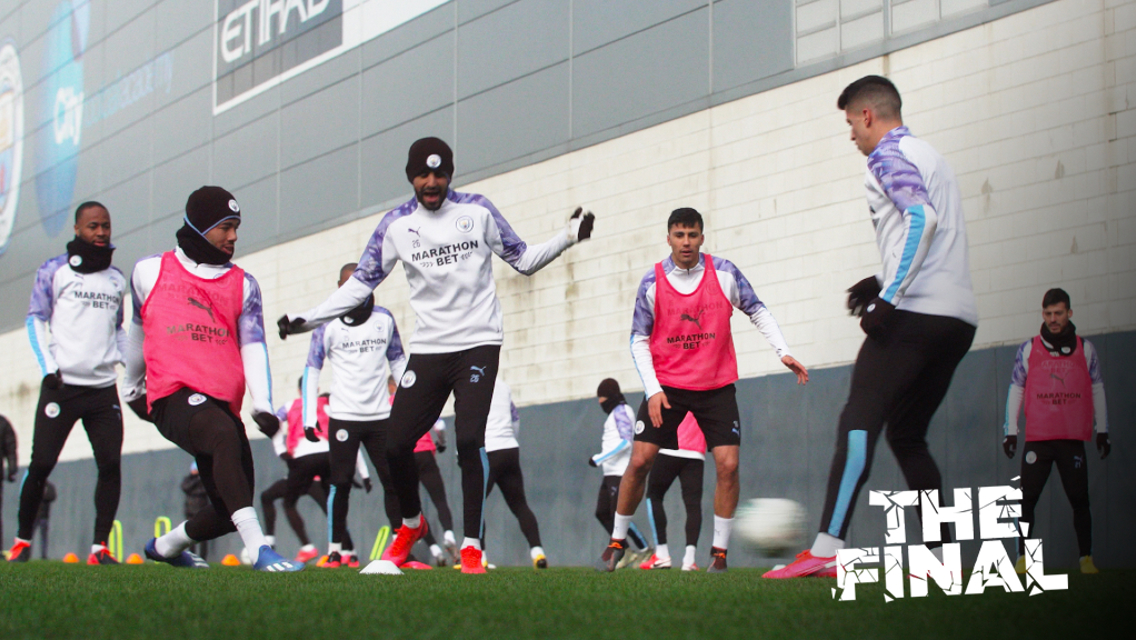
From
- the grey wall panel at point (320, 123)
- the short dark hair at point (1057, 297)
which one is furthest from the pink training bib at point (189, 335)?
the grey wall panel at point (320, 123)

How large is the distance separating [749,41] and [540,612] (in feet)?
32.2

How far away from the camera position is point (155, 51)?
959 inches

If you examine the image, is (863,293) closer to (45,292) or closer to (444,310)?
(444,310)

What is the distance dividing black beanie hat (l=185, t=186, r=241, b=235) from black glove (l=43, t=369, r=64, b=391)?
293cm

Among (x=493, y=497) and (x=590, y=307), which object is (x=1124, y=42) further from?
(x=493, y=497)

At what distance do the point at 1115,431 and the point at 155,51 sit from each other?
66.0 feet

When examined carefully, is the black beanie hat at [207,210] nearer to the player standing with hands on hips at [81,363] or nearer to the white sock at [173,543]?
the white sock at [173,543]

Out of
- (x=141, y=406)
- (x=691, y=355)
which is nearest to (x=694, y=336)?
(x=691, y=355)

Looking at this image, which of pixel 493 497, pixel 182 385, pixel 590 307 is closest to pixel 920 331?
pixel 182 385

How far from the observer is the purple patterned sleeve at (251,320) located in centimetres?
709

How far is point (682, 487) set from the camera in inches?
402

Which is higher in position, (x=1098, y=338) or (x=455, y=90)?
(x=455, y=90)

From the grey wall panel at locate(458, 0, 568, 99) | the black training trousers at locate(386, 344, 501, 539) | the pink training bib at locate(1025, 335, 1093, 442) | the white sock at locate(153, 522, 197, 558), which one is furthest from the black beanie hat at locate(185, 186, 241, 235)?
the grey wall panel at locate(458, 0, 568, 99)

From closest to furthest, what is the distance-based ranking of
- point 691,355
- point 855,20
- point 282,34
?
point 691,355 < point 855,20 < point 282,34
